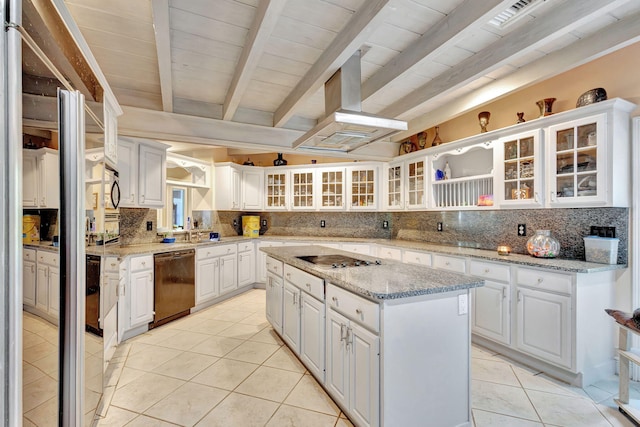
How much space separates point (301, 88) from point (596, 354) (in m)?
3.27

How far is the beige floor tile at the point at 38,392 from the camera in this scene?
0.89 m

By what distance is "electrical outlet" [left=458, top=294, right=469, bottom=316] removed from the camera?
1.82m

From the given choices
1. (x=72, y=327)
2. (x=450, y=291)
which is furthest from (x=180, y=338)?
(x=450, y=291)

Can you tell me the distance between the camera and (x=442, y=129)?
4262 millimetres

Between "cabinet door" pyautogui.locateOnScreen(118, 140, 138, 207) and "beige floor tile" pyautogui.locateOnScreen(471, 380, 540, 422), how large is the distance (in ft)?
12.6

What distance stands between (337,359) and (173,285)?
2.53 metres

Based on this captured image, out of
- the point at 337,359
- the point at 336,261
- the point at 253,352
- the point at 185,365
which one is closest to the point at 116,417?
the point at 185,365

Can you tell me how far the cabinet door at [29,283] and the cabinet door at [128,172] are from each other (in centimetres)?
284

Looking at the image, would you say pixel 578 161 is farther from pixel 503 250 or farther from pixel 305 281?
pixel 305 281

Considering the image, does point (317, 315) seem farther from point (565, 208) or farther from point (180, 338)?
point (565, 208)

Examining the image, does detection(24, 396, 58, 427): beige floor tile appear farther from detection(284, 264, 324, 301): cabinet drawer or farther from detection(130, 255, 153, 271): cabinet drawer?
detection(130, 255, 153, 271): cabinet drawer

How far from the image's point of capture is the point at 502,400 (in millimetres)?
2166

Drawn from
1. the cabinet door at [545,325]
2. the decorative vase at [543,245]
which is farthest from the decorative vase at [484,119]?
the cabinet door at [545,325]

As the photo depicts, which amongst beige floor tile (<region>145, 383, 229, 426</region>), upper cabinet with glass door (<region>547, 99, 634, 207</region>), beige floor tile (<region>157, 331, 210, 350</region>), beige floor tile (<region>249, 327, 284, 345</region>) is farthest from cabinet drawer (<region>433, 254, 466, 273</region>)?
beige floor tile (<region>157, 331, 210, 350</region>)
